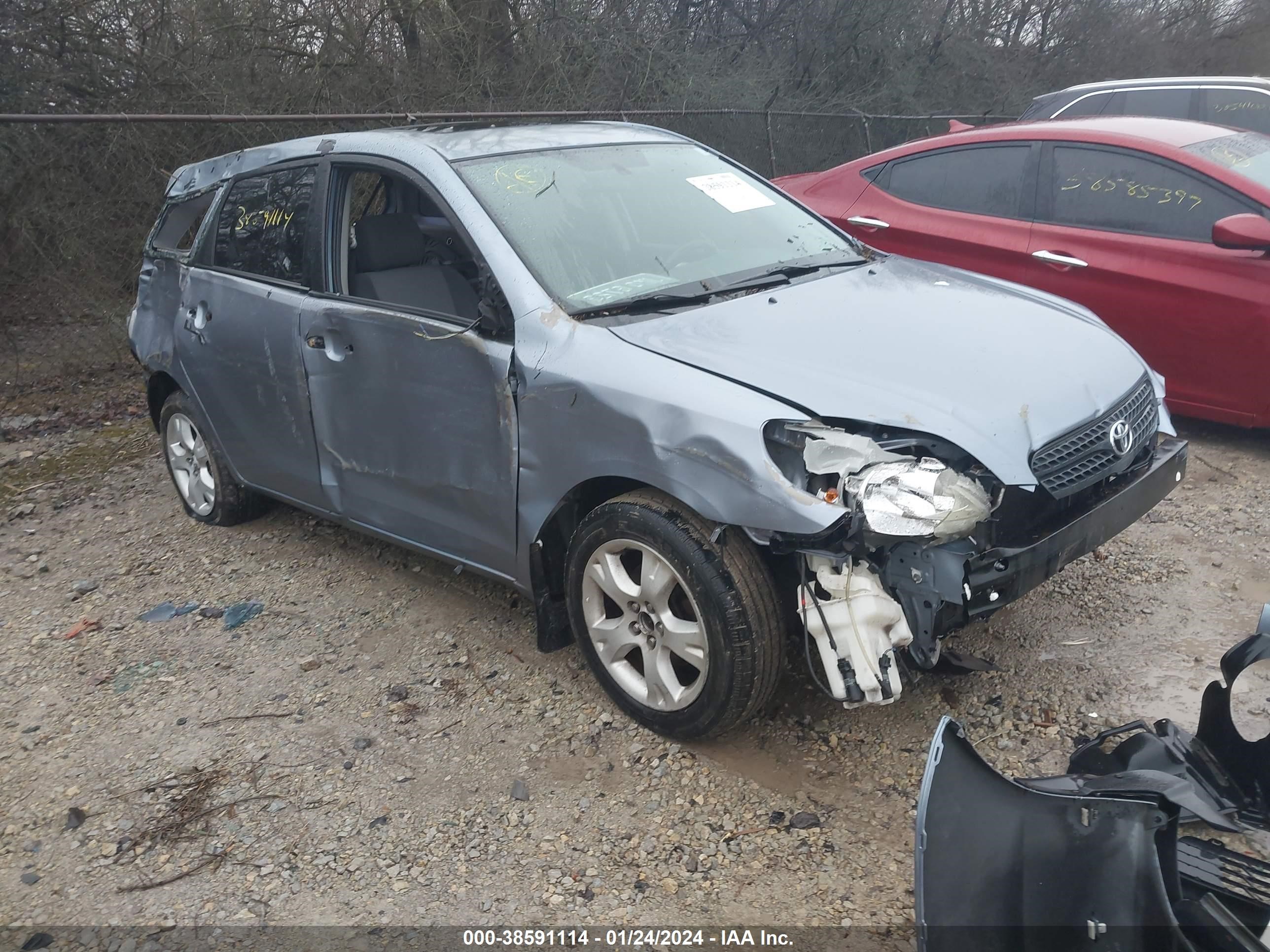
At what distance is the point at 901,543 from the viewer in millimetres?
2557

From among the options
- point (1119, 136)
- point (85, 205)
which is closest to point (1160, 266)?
point (1119, 136)

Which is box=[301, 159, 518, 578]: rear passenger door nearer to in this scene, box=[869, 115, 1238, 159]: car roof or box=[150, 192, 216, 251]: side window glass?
box=[150, 192, 216, 251]: side window glass

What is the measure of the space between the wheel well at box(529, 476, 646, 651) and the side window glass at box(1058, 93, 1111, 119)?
7233 millimetres

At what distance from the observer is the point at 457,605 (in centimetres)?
411

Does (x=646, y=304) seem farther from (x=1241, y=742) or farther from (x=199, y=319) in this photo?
(x=199, y=319)

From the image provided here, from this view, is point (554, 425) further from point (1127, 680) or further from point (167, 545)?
point (167, 545)

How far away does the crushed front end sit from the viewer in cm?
254

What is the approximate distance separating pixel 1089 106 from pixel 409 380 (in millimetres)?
7411

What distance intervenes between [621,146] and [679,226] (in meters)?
0.52

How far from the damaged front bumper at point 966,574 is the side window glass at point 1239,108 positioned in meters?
6.14

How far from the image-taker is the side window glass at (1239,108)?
746cm

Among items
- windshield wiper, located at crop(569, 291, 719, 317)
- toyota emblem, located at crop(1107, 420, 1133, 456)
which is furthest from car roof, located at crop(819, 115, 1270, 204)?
windshield wiper, located at crop(569, 291, 719, 317)

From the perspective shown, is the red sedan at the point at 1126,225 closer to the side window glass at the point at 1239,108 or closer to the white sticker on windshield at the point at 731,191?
the white sticker on windshield at the point at 731,191

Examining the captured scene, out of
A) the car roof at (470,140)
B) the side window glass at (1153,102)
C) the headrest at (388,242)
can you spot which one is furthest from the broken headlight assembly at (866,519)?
the side window glass at (1153,102)
